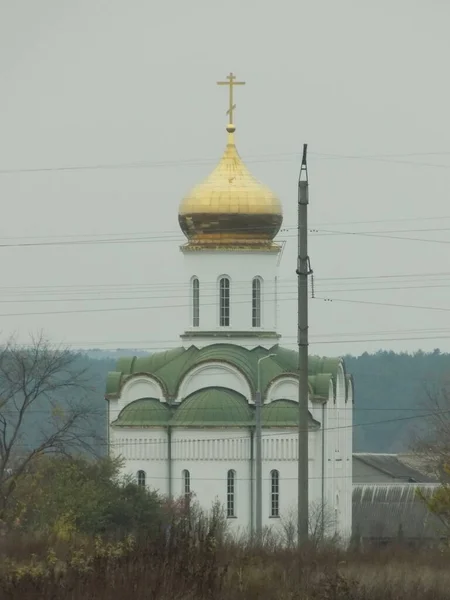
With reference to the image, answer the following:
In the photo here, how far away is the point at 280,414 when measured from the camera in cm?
3831

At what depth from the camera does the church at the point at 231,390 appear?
1505 inches

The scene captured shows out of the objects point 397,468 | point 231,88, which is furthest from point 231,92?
point 397,468

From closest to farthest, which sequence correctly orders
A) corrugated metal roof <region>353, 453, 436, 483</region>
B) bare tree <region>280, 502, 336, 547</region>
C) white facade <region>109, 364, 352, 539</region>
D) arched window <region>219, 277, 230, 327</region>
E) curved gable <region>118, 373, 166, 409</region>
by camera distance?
bare tree <region>280, 502, 336, 547</region> < white facade <region>109, 364, 352, 539</region> < curved gable <region>118, 373, 166, 409</region> < arched window <region>219, 277, 230, 327</region> < corrugated metal roof <region>353, 453, 436, 483</region>

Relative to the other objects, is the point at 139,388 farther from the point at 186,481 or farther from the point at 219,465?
the point at 219,465

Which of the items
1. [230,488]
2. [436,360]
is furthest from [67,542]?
[436,360]

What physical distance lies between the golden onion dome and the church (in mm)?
17

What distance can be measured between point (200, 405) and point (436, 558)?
18018 millimetres

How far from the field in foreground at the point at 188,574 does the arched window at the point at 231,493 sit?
18.7 meters

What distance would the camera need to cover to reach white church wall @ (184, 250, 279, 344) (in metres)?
40.0

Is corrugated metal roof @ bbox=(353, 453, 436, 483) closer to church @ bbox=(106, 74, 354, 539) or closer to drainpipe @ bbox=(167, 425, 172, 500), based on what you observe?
church @ bbox=(106, 74, 354, 539)

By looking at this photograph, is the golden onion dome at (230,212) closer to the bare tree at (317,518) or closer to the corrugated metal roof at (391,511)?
the bare tree at (317,518)

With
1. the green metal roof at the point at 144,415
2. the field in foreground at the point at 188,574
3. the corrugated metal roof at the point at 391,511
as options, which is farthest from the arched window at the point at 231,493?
the field in foreground at the point at 188,574

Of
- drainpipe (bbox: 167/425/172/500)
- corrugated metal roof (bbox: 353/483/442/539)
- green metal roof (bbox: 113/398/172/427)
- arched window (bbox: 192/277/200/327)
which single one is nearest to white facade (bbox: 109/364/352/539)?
drainpipe (bbox: 167/425/172/500)

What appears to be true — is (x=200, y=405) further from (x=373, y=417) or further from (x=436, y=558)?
(x=373, y=417)
